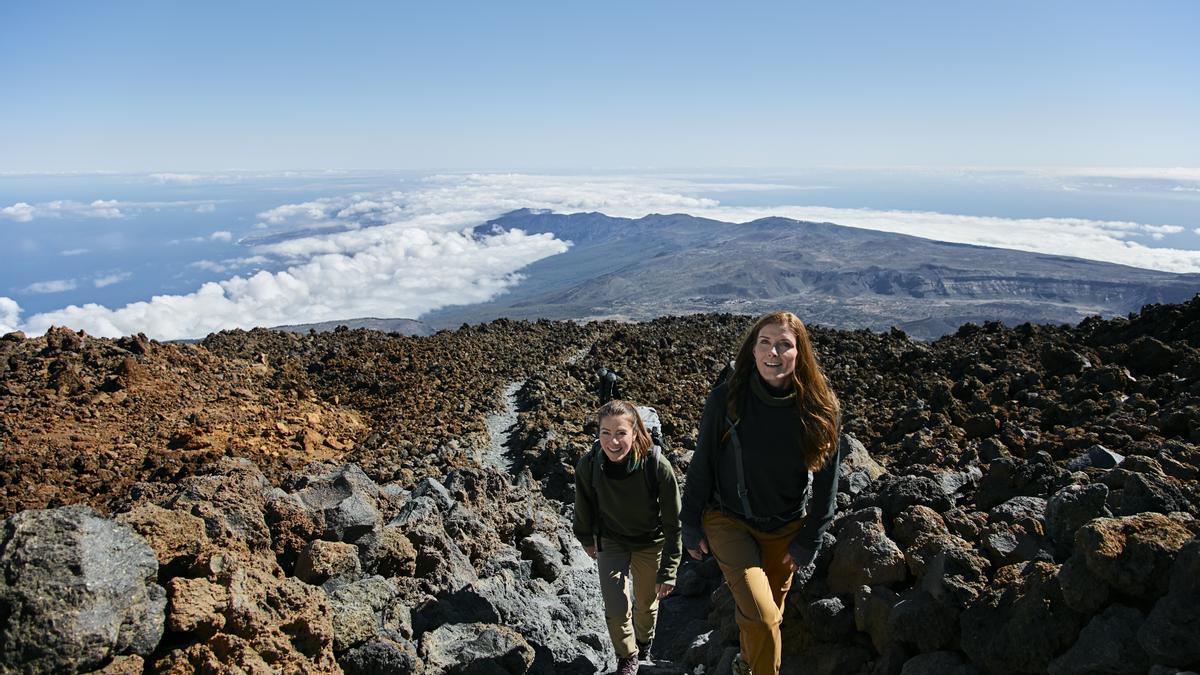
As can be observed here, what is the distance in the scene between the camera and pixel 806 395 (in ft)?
12.0

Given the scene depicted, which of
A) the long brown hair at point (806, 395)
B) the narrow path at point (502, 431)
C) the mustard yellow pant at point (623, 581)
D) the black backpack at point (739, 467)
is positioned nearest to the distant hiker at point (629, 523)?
the mustard yellow pant at point (623, 581)

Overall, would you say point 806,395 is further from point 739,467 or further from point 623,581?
point 623,581

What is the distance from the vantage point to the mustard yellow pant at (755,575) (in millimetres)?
3578

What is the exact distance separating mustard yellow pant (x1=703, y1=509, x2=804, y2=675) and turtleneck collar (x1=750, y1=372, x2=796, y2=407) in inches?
29.0

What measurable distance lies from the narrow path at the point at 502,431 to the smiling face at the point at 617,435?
7741 mm

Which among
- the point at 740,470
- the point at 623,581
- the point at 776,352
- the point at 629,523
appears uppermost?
the point at 776,352

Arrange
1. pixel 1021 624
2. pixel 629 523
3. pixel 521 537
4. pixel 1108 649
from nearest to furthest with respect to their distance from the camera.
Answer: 1. pixel 1108 649
2. pixel 1021 624
3. pixel 629 523
4. pixel 521 537

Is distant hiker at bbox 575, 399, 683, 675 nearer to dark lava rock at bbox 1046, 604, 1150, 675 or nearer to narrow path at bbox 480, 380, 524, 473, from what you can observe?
dark lava rock at bbox 1046, 604, 1150, 675

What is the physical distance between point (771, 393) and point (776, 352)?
0.26 meters

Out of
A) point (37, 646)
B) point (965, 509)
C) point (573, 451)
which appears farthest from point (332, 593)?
point (573, 451)

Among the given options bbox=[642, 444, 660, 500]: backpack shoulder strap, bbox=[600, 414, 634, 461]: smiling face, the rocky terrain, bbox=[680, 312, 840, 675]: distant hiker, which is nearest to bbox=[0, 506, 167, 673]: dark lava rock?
the rocky terrain

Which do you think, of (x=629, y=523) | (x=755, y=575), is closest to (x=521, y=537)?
(x=629, y=523)

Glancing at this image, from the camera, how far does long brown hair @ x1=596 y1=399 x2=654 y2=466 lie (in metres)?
4.23

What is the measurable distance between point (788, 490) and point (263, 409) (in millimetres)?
13029
